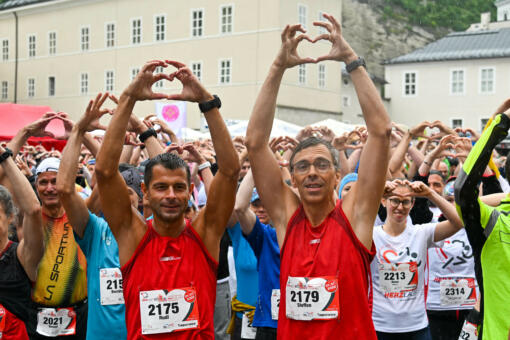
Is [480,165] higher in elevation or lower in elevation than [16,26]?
lower

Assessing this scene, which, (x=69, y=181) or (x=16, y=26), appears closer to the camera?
(x=69, y=181)

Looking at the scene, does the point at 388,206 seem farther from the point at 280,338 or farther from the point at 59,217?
the point at 59,217

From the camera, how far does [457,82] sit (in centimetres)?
4953

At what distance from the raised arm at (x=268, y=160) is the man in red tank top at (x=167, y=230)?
151mm

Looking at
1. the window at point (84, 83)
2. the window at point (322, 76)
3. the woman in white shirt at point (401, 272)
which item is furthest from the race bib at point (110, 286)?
the window at point (84, 83)

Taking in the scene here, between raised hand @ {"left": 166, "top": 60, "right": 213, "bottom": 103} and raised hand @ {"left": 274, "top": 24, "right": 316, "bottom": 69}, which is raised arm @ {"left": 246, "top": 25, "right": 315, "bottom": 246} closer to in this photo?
raised hand @ {"left": 274, "top": 24, "right": 316, "bottom": 69}

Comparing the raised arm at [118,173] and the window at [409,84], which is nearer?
the raised arm at [118,173]

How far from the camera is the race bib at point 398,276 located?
5965 millimetres

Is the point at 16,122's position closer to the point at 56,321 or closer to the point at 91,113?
the point at 56,321

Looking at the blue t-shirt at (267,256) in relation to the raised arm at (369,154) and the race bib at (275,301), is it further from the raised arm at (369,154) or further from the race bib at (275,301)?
the raised arm at (369,154)

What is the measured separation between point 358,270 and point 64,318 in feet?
9.53

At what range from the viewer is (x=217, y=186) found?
13.9 feet

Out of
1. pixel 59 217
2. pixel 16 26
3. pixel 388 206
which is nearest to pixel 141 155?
pixel 59 217

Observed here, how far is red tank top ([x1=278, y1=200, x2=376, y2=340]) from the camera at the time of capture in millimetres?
3934
